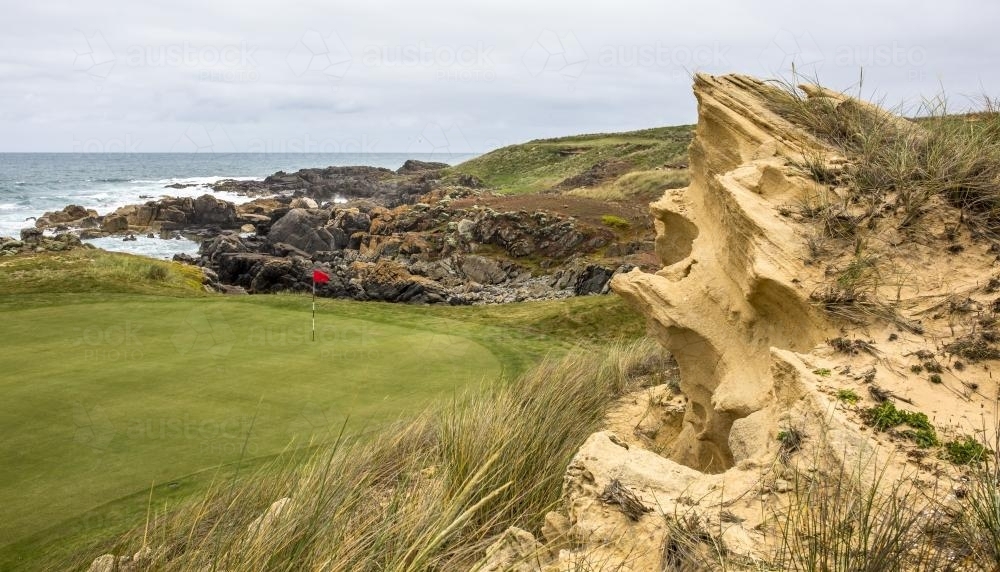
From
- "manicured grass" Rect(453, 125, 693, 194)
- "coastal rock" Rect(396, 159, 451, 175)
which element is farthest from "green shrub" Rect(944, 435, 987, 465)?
"coastal rock" Rect(396, 159, 451, 175)

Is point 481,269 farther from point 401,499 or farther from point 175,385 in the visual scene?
point 401,499

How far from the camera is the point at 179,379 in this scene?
7859mm

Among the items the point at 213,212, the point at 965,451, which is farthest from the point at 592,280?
the point at 213,212

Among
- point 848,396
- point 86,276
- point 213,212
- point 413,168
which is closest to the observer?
point 848,396

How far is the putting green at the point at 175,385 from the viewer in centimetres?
560

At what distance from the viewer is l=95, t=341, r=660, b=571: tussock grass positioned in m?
3.77

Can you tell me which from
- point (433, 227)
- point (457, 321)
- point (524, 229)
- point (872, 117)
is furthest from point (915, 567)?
point (433, 227)

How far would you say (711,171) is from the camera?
287 inches

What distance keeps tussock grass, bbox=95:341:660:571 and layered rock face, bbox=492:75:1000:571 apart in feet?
1.63

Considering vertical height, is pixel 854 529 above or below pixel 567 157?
above

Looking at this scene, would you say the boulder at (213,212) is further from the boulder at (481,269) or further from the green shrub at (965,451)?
the green shrub at (965,451)

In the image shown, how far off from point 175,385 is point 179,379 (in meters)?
0.20

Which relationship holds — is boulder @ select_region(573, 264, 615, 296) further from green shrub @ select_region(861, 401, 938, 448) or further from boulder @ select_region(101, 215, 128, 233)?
boulder @ select_region(101, 215, 128, 233)

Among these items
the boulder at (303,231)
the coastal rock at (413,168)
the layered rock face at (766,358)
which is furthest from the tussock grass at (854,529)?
the coastal rock at (413,168)
